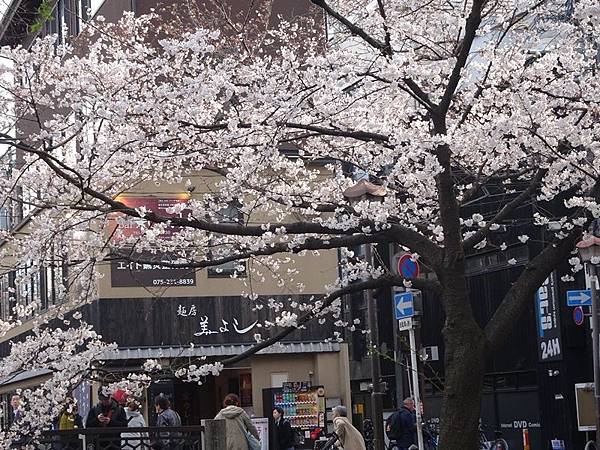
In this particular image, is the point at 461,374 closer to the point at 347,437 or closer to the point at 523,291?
the point at 523,291

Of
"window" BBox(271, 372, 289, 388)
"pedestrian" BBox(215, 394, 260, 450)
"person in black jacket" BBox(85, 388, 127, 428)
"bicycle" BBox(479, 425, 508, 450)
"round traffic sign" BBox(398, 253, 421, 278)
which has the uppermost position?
"round traffic sign" BBox(398, 253, 421, 278)

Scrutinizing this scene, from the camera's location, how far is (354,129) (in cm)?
1119

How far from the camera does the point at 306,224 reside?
1016 cm

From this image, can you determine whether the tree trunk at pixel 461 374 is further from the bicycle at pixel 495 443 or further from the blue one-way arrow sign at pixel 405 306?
the bicycle at pixel 495 443

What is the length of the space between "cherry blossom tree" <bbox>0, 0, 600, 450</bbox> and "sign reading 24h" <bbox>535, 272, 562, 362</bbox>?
11648 millimetres

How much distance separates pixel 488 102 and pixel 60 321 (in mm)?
16997

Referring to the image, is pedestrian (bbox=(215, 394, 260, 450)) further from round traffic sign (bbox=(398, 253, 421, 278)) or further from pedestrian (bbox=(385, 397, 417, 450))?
pedestrian (bbox=(385, 397, 417, 450))

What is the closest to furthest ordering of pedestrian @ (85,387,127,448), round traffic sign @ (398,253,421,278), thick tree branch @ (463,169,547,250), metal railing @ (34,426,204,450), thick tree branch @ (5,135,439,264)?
thick tree branch @ (5,135,439,264) < metal railing @ (34,426,204,450) < thick tree branch @ (463,169,547,250) < pedestrian @ (85,387,127,448) < round traffic sign @ (398,253,421,278)

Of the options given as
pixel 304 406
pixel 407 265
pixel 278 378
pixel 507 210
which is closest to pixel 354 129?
pixel 507 210

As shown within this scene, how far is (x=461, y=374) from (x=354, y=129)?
9.78ft

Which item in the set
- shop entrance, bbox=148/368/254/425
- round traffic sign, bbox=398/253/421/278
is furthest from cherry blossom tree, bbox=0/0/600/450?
shop entrance, bbox=148/368/254/425

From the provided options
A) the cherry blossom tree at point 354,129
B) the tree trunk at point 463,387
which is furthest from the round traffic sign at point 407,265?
the tree trunk at point 463,387

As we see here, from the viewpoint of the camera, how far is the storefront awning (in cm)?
2378

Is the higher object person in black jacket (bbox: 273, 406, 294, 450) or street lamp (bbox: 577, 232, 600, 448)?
street lamp (bbox: 577, 232, 600, 448)
